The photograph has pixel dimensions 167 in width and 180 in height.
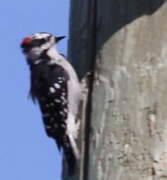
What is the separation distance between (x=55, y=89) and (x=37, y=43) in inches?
22.5

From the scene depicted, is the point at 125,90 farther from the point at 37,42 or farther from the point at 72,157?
the point at 37,42

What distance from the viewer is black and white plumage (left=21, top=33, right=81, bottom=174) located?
3.44 meters

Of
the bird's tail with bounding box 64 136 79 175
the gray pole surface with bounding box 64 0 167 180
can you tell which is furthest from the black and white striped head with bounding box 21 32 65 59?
the bird's tail with bounding box 64 136 79 175

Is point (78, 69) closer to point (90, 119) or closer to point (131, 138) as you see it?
point (90, 119)

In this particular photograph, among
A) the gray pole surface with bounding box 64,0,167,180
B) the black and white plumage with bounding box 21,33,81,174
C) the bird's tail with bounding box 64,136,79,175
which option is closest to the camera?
the gray pole surface with bounding box 64,0,167,180

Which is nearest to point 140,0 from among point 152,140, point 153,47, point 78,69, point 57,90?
point 153,47

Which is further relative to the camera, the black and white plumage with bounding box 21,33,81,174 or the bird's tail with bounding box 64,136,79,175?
the black and white plumage with bounding box 21,33,81,174

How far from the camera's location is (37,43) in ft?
14.4

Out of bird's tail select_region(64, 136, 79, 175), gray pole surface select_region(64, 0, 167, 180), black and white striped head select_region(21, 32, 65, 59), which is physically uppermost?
gray pole surface select_region(64, 0, 167, 180)

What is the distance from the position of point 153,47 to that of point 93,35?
→ 46cm

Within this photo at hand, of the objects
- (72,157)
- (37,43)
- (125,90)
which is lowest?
(72,157)

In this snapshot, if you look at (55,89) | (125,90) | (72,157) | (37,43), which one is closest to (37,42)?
(37,43)

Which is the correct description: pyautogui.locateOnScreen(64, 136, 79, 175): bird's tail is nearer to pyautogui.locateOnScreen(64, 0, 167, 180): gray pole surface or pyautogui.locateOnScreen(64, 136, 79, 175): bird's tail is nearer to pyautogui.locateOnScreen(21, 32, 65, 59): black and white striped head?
pyautogui.locateOnScreen(64, 0, 167, 180): gray pole surface

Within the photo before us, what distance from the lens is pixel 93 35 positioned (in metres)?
3.30
